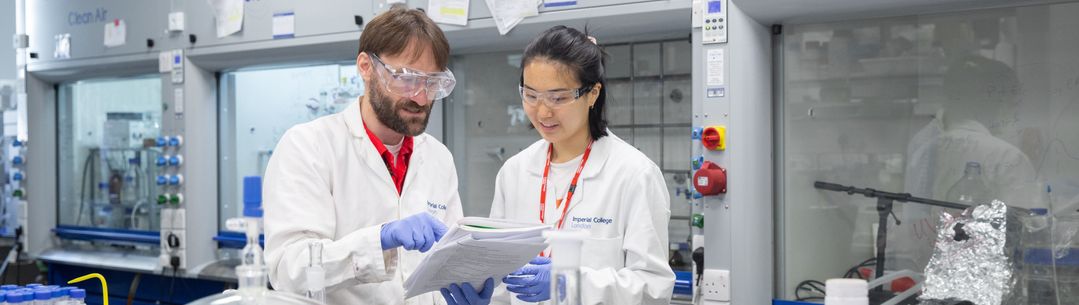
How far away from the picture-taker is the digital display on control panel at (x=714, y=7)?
9.11ft

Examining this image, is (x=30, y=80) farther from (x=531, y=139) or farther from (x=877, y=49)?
(x=877, y=49)

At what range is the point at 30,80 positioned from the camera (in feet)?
15.6

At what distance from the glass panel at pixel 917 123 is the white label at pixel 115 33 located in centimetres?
312

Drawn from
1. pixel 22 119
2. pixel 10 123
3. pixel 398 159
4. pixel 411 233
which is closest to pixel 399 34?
pixel 398 159

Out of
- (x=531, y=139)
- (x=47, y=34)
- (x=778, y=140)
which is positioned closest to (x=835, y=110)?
(x=778, y=140)

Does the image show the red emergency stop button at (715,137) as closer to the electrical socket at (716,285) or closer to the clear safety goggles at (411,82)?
the electrical socket at (716,285)

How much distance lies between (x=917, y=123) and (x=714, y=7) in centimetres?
81

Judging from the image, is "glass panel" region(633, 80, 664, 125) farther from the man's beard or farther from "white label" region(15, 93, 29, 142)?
"white label" region(15, 93, 29, 142)

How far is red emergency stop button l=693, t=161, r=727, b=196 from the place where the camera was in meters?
2.75

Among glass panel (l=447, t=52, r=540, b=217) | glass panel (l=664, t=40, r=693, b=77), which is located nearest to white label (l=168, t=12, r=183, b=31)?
glass panel (l=447, t=52, r=540, b=217)

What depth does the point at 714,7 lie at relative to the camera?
2.79 m

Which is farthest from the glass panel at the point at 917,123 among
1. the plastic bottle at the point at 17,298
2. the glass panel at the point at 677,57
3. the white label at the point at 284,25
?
the plastic bottle at the point at 17,298

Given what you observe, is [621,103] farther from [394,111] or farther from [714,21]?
[394,111]

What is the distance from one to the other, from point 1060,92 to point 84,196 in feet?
15.4
